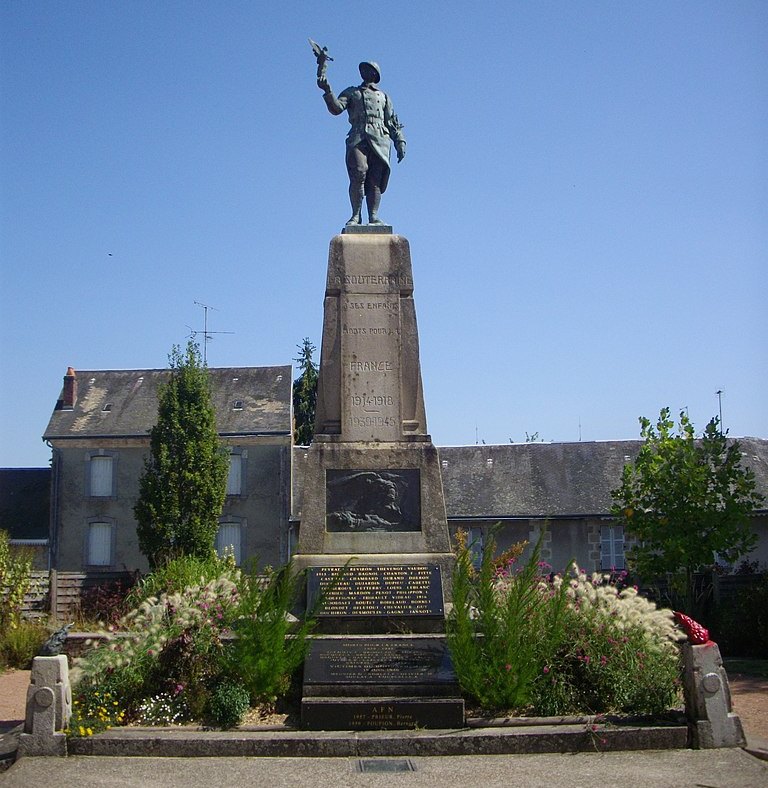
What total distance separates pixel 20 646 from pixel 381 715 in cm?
836

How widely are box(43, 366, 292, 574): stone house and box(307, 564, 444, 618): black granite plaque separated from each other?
2015 cm

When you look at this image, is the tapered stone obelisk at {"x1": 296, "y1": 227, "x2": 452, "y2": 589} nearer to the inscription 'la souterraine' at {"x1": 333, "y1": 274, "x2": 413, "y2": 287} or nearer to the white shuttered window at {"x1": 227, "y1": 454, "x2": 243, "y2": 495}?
the inscription 'la souterraine' at {"x1": 333, "y1": 274, "x2": 413, "y2": 287}

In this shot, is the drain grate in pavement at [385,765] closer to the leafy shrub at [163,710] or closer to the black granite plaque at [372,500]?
the leafy shrub at [163,710]

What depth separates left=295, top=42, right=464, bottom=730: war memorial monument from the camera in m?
7.91

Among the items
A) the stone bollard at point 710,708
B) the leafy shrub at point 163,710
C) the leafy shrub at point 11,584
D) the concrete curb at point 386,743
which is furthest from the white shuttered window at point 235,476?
the stone bollard at point 710,708

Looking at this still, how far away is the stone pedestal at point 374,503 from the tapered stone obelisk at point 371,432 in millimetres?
11

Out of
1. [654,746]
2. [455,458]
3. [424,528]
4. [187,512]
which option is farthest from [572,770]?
[455,458]

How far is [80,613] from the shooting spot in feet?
51.3

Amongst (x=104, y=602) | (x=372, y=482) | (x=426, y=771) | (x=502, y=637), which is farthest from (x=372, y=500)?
(x=104, y=602)

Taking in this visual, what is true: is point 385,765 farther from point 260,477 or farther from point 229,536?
point 229,536

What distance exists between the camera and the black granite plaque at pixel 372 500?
31.4 ft

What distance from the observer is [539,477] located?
27391mm

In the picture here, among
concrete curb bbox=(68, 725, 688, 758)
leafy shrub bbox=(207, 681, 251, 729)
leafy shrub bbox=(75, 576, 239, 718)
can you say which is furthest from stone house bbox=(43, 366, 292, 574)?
concrete curb bbox=(68, 725, 688, 758)

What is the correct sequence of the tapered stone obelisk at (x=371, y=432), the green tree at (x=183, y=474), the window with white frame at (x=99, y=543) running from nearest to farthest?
1. the tapered stone obelisk at (x=371, y=432)
2. the green tree at (x=183, y=474)
3. the window with white frame at (x=99, y=543)
